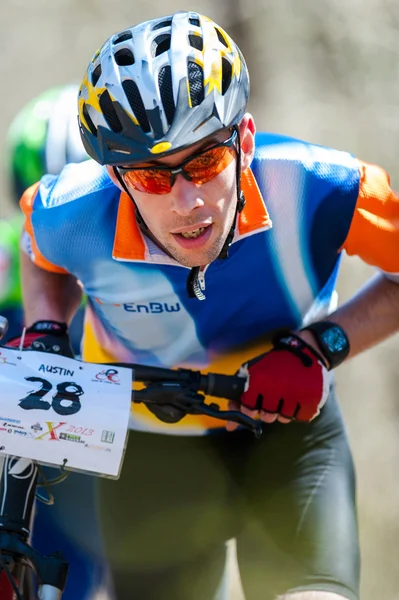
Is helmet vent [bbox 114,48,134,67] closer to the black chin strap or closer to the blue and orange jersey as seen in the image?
the black chin strap

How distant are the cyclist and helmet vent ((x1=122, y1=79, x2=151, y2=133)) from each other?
50.1 inches

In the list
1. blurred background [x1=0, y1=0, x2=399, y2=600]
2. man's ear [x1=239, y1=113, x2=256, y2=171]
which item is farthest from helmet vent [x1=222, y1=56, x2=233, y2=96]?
blurred background [x1=0, y1=0, x2=399, y2=600]

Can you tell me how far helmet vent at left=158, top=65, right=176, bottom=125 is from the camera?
A: 281cm

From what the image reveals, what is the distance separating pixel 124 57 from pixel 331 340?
1102 mm

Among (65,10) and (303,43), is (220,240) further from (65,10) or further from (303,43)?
(65,10)

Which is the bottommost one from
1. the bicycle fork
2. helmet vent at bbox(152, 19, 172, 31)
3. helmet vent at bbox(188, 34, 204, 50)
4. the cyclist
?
the cyclist

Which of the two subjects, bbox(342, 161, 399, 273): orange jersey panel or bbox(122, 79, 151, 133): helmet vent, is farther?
bbox(342, 161, 399, 273): orange jersey panel

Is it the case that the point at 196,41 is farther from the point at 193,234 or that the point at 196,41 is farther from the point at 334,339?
the point at 334,339

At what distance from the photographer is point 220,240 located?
2.95 metres

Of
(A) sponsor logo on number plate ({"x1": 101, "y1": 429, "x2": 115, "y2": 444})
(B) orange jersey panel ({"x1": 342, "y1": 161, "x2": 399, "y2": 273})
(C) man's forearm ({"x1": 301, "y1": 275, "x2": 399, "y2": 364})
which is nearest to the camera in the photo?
(A) sponsor logo on number plate ({"x1": 101, "y1": 429, "x2": 115, "y2": 444})

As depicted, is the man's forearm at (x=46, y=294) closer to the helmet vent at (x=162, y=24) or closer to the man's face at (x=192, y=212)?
the man's face at (x=192, y=212)

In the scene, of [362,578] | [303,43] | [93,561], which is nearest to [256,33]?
[303,43]

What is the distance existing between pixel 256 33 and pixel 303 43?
39 centimetres

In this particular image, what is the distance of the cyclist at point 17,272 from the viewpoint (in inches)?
148
